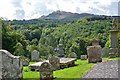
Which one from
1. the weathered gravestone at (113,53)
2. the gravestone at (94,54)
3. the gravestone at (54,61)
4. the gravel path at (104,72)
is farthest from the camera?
the weathered gravestone at (113,53)

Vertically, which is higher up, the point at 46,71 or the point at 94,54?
the point at 94,54

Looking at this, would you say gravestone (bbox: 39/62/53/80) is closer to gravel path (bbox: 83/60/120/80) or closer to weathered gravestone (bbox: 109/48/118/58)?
gravel path (bbox: 83/60/120/80)

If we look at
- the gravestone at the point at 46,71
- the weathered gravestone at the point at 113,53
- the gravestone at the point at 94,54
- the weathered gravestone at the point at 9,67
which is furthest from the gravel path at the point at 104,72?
the weathered gravestone at the point at 113,53

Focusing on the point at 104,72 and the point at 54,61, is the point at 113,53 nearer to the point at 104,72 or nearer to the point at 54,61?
the point at 54,61

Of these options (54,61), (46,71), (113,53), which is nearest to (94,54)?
(54,61)

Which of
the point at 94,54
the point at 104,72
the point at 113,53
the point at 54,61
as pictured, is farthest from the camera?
the point at 113,53

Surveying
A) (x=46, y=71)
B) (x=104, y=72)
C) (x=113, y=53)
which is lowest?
(x=104, y=72)

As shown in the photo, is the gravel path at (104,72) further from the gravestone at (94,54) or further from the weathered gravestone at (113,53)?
the weathered gravestone at (113,53)

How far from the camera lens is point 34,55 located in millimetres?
30719

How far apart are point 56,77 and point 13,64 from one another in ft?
8.42

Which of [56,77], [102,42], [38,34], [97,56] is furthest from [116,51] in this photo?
[38,34]

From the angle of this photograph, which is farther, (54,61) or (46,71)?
(54,61)

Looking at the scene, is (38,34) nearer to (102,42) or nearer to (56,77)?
(102,42)

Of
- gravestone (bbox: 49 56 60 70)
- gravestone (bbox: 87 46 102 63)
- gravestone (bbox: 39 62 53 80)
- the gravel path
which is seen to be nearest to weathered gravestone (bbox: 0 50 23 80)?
gravestone (bbox: 39 62 53 80)
